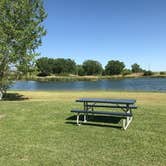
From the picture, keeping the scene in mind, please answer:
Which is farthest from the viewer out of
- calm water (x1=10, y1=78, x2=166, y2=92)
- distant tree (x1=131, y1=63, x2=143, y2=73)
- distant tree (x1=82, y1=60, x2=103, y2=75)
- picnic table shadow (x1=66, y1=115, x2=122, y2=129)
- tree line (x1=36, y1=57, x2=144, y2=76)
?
distant tree (x1=131, y1=63, x2=143, y2=73)

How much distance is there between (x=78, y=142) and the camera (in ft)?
21.4

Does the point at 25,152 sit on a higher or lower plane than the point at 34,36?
lower

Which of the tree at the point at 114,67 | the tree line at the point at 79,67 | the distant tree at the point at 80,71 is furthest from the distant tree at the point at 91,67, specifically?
the tree at the point at 114,67

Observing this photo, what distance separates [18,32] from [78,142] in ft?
34.2

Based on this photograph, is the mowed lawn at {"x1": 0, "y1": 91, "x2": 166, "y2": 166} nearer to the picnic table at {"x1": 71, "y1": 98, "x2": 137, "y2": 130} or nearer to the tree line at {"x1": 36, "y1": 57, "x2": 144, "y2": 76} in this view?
the picnic table at {"x1": 71, "y1": 98, "x2": 137, "y2": 130}

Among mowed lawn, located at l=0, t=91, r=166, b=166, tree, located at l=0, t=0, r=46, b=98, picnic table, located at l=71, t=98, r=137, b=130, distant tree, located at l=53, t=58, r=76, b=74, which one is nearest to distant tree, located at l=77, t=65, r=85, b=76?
distant tree, located at l=53, t=58, r=76, b=74

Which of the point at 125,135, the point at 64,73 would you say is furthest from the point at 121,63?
the point at 125,135

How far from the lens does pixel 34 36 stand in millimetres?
16047

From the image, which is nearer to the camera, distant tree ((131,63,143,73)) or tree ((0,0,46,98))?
tree ((0,0,46,98))

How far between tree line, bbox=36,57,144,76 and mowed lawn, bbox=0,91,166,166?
100482 mm

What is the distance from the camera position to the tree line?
115m

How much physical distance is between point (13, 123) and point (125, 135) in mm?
3894

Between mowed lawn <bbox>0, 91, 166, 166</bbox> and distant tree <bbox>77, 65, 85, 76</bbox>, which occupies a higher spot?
distant tree <bbox>77, 65, 85, 76</bbox>

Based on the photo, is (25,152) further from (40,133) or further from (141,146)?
(141,146)
